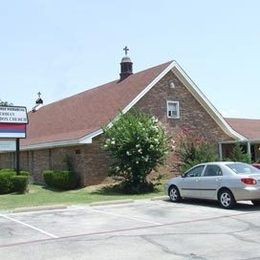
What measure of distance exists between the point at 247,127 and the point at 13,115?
17330 millimetres

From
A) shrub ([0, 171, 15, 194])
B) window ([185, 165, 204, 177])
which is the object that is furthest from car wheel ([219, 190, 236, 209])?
shrub ([0, 171, 15, 194])

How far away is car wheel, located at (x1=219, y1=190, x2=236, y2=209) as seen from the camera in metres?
15.6

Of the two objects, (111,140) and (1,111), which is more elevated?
(1,111)

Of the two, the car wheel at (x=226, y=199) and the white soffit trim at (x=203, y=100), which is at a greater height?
the white soffit trim at (x=203, y=100)

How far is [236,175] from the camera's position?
15766mm

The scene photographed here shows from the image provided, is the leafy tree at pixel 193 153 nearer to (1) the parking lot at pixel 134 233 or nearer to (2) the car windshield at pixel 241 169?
(2) the car windshield at pixel 241 169

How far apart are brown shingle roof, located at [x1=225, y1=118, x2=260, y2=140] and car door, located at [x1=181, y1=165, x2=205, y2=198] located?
46.1 ft

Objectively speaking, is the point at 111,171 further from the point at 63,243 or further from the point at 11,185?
the point at 63,243

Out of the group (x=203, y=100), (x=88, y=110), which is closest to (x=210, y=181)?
(x=203, y=100)

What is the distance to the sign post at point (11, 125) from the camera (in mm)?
24391

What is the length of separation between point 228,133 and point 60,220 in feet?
63.0

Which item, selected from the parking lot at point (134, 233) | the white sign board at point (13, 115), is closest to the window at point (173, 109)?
the white sign board at point (13, 115)

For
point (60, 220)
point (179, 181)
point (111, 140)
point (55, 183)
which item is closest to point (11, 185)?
point (55, 183)

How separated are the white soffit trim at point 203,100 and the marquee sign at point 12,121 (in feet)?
30.0
